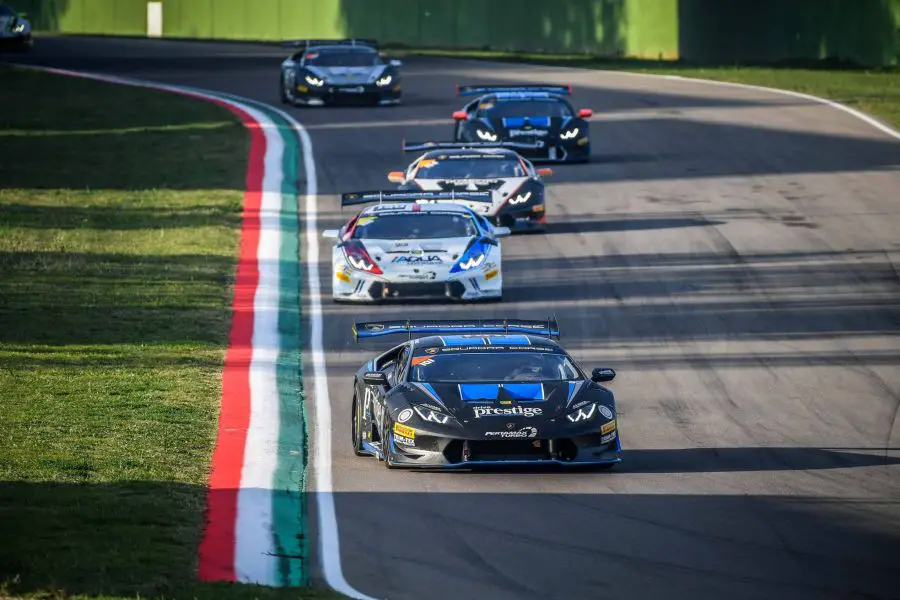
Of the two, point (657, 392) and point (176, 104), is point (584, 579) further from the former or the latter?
point (176, 104)

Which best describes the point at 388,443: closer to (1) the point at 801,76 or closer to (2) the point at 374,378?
(2) the point at 374,378

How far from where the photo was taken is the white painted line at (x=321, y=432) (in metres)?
11.3

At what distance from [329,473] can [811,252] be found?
14.1 metres

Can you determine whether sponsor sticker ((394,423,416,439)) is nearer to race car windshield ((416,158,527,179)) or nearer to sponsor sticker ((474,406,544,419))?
sponsor sticker ((474,406,544,419))

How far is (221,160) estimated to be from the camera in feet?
119

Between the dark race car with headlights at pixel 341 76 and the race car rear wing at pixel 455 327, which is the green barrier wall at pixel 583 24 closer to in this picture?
the dark race car with headlights at pixel 341 76

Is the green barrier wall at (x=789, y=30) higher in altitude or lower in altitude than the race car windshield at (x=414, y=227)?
higher

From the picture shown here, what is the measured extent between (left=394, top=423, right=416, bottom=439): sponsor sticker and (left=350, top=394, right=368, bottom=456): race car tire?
813 mm

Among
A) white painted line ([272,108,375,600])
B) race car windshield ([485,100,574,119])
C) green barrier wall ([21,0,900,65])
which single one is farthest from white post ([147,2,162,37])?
white painted line ([272,108,375,600])

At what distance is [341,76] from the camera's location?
42.5 meters

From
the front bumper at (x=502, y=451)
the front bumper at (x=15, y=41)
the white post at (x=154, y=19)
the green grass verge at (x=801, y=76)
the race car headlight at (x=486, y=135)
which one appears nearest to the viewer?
the front bumper at (x=502, y=451)

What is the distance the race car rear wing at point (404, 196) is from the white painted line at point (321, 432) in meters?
1.25

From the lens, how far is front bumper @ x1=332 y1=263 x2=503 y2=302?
73.6 ft

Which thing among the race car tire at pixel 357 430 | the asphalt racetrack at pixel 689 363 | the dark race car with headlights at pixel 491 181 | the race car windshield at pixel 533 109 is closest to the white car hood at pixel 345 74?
the asphalt racetrack at pixel 689 363
